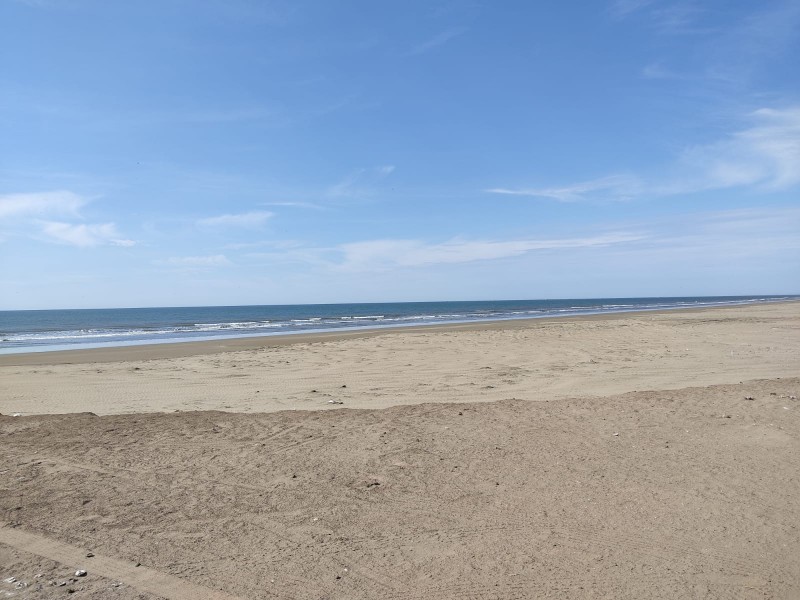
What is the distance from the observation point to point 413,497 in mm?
5238

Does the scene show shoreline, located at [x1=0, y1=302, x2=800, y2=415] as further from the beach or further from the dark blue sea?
the dark blue sea

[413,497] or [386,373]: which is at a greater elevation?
[386,373]

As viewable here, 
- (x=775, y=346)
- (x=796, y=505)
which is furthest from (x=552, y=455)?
(x=775, y=346)

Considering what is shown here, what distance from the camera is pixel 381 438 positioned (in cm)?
685

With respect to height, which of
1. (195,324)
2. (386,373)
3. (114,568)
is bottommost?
(114,568)

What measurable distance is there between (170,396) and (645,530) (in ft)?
29.7

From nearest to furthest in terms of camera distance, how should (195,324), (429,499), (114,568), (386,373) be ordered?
1. (114,568)
2. (429,499)
3. (386,373)
4. (195,324)

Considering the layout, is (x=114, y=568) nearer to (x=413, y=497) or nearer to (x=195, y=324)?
(x=413, y=497)

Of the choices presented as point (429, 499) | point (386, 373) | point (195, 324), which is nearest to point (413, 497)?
point (429, 499)

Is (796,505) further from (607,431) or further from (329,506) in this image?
(329,506)

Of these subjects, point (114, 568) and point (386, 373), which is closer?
point (114, 568)

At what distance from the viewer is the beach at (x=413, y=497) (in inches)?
155

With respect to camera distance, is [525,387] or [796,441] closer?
[796,441]

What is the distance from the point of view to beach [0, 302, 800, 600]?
3.94m
